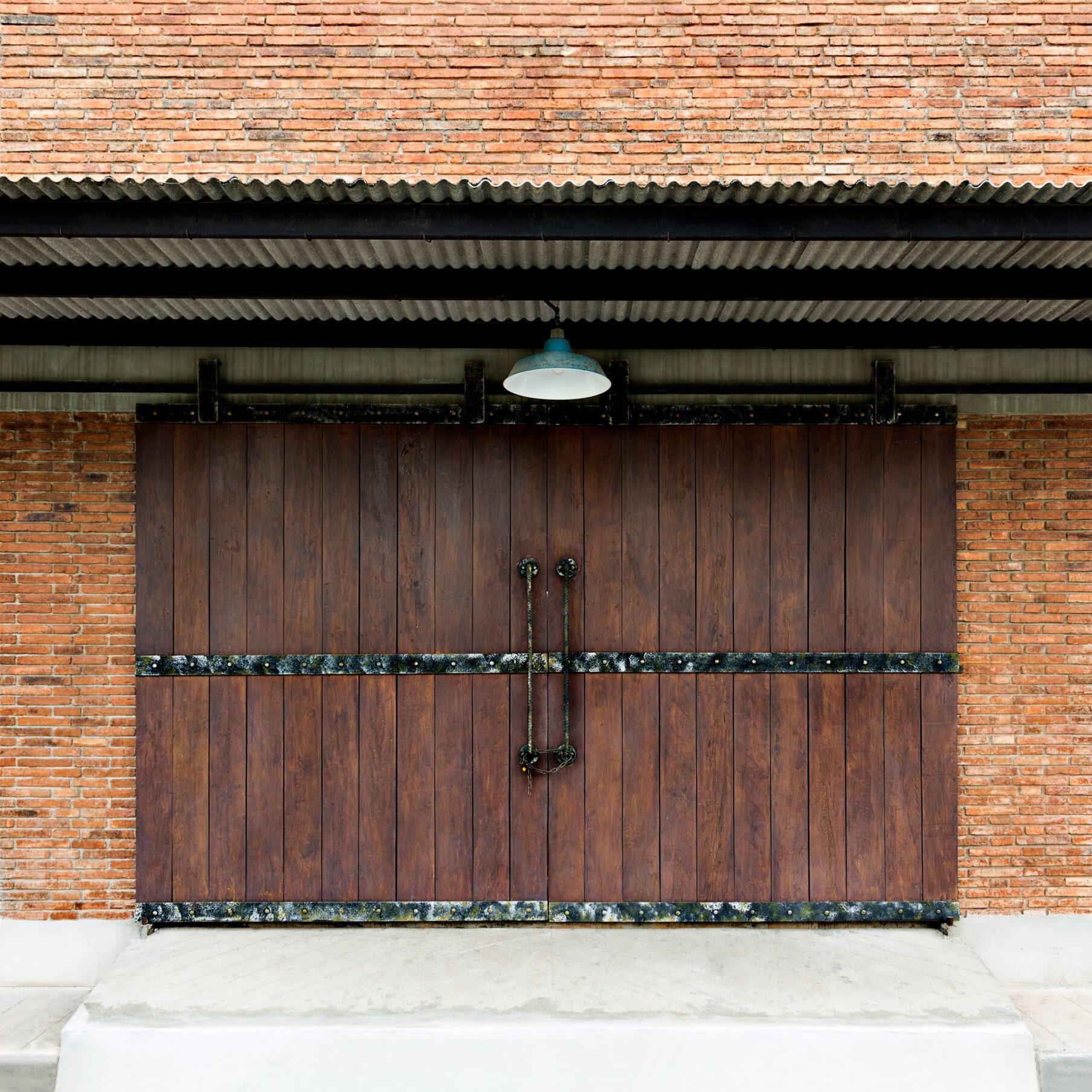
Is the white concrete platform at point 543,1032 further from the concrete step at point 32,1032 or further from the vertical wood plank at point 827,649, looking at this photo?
the vertical wood plank at point 827,649

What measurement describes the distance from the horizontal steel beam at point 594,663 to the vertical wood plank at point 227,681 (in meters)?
0.14

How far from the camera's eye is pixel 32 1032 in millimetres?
3535

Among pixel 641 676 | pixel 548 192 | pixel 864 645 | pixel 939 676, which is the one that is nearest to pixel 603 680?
pixel 641 676

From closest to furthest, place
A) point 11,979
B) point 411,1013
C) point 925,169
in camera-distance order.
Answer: point 411,1013 < point 11,979 < point 925,169

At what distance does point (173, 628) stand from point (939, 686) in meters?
4.06

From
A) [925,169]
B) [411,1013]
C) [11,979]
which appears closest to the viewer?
[411,1013]

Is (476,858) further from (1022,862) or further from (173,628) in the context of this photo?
(1022,862)

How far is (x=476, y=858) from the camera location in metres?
3.93

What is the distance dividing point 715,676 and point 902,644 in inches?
39.6

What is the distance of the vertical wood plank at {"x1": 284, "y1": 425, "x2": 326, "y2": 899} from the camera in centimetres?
393

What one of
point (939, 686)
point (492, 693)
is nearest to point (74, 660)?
point (492, 693)

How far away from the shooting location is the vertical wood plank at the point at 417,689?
393 cm

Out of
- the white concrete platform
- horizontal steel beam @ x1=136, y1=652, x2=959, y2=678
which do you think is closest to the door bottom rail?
the white concrete platform

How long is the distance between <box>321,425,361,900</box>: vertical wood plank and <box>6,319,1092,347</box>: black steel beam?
571 millimetres
